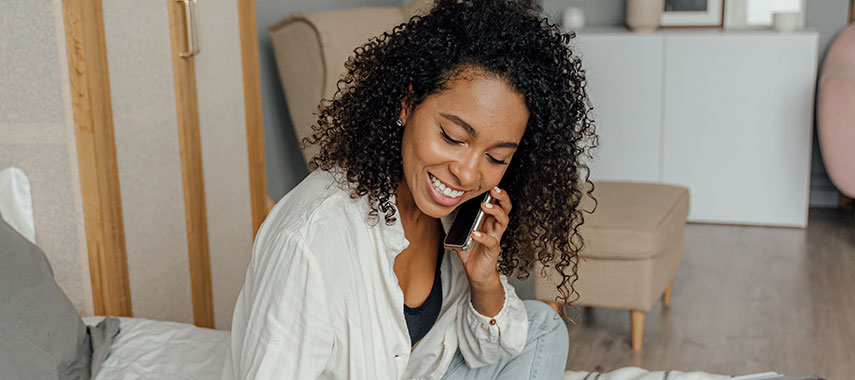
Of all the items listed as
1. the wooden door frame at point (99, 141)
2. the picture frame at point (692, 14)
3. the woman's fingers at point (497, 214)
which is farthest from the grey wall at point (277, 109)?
the woman's fingers at point (497, 214)

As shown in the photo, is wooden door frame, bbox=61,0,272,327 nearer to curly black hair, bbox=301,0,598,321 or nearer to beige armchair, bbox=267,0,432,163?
curly black hair, bbox=301,0,598,321

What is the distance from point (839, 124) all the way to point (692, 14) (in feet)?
3.27

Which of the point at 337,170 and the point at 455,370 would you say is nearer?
the point at 337,170

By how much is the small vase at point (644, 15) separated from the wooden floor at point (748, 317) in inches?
41.8

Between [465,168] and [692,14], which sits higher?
[692,14]

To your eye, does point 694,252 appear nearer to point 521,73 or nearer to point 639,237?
point 639,237

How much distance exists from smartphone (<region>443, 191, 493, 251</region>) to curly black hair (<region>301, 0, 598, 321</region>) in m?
0.07

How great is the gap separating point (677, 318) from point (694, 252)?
0.82 metres

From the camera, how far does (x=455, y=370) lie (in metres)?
1.46

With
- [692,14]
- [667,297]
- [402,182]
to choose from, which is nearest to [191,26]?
[402,182]

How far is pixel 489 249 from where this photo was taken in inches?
52.6

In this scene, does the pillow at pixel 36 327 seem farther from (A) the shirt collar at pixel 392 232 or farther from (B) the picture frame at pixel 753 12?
(B) the picture frame at pixel 753 12

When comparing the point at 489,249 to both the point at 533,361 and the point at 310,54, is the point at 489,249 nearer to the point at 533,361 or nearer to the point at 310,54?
the point at 533,361

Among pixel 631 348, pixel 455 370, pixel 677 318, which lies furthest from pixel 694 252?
pixel 455 370
